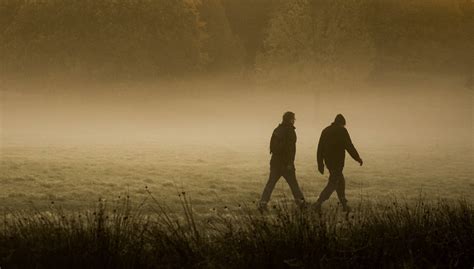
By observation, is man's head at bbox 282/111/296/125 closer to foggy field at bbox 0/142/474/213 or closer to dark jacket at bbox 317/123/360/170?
dark jacket at bbox 317/123/360/170

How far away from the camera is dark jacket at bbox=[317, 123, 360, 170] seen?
15758mm

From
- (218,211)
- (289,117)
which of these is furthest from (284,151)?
(218,211)

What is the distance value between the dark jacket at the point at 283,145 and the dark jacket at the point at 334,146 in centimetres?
58

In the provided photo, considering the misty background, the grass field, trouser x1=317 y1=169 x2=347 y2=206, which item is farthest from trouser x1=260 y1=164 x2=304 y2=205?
the misty background

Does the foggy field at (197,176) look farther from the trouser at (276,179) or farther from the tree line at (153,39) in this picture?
the tree line at (153,39)

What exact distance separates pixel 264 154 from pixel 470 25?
40636 mm

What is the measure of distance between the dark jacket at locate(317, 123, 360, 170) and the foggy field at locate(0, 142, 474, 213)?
1782mm

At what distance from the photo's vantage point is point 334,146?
625 inches

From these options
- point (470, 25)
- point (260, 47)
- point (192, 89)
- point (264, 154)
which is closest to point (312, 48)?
point (192, 89)

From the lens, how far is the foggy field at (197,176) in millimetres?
19203

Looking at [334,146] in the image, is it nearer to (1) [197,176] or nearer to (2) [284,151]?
(2) [284,151]

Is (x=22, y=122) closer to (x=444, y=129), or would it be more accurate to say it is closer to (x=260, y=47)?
(x=260, y=47)

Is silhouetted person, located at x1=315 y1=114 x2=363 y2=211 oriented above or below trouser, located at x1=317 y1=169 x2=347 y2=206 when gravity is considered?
above

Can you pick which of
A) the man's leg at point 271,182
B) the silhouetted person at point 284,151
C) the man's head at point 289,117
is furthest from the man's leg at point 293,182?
the man's head at point 289,117
